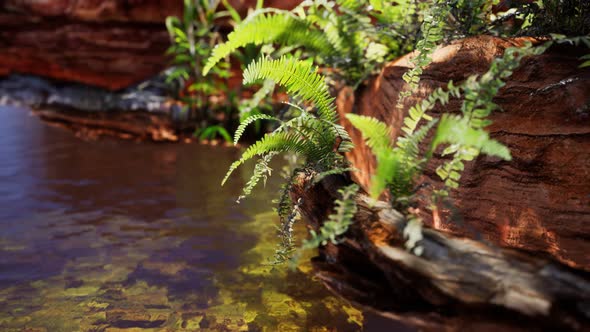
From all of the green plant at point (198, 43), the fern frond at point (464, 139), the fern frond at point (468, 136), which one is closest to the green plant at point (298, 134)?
the fern frond at point (464, 139)

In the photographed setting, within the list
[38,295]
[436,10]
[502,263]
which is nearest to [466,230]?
[502,263]

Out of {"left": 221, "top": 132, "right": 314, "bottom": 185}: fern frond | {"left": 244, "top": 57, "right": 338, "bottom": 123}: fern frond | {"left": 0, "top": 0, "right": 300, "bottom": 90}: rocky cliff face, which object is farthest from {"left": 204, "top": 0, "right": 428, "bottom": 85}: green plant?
{"left": 0, "top": 0, "right": 300, "bottom": 90}: rocky cliff face

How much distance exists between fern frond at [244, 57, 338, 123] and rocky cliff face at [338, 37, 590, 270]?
756 mm

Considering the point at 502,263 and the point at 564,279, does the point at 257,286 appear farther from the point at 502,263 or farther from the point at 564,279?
the point at 564,279

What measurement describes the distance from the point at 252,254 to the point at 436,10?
1.93 metres

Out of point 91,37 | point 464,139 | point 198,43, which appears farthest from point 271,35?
point 91,37

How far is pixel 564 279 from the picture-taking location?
1511 mm

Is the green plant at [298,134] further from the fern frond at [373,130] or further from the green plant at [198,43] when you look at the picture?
the green plant at [198,43]

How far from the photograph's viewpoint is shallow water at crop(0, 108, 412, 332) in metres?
2.40

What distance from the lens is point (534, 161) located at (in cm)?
244

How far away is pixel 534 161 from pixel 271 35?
1861 millimetres

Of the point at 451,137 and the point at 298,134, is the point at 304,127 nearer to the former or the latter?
the point at 298,134

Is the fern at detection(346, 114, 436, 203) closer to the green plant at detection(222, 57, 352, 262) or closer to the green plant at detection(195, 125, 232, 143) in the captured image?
the green plant at detection(222, 57, 352, 262)

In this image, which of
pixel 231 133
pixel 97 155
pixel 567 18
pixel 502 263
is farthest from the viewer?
pixel 231 133
